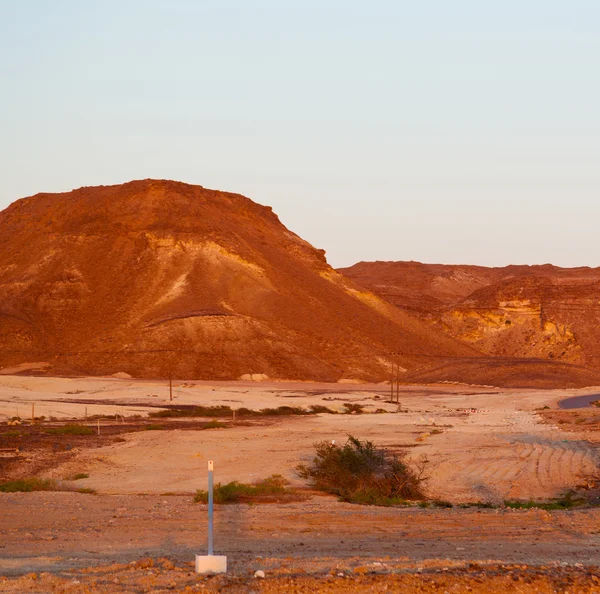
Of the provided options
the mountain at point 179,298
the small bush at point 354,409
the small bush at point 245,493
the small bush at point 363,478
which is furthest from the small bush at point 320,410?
the small bush at point 245,493

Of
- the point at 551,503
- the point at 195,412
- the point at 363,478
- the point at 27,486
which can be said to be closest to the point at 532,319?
the point at 195,412

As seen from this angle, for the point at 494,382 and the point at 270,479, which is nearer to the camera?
the point at 270,479

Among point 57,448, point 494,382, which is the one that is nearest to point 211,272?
point 494,382

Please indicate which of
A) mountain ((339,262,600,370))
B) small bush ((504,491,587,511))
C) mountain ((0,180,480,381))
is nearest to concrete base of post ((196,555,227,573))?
small bush ((504,491,587,511))

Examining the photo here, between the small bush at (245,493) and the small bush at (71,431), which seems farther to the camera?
the small bush at (71,431)

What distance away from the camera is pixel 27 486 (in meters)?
18.7

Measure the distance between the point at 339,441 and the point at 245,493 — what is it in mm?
13724

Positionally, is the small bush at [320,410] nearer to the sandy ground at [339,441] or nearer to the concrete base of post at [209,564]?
the sandy ground at [339,441]

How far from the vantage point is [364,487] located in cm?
→ 1844

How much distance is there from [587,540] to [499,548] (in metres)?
1.44

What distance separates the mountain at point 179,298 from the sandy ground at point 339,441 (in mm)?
25545

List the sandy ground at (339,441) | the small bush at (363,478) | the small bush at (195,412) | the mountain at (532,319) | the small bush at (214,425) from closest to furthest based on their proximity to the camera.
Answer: the small bush at (363,478) → the sandy ground at (339,441) → the small bush at (214,425) → the small bush at (195,412) → the mountain at (532,319)

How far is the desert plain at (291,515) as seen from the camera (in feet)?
30.0

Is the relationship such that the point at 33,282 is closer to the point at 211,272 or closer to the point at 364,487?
the point at 211,272
